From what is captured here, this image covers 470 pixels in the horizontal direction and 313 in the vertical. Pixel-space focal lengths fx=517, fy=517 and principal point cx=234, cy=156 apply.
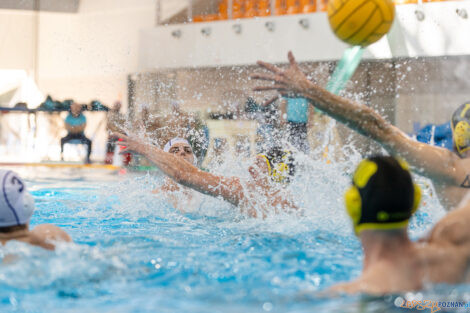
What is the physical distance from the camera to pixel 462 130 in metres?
2.91

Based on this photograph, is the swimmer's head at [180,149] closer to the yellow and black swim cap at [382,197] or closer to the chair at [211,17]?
the yellow and black swim cap at [382,197]

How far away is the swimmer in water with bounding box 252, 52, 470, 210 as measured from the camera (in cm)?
261

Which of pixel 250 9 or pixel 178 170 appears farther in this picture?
pixel 250 9

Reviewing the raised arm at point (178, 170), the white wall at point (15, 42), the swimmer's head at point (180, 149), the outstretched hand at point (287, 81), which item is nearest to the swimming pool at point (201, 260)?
the raised arm at point (178, 170)

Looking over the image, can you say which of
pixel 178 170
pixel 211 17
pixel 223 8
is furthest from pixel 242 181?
pixel 223 8

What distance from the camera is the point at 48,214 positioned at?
458cm

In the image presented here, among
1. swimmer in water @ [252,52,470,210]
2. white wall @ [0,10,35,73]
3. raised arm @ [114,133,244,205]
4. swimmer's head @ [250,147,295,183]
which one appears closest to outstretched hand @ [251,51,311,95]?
swimmer in water @ [252,52,470,210]

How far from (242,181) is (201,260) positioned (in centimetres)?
127

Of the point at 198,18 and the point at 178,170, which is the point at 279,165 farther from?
the point at 198,18

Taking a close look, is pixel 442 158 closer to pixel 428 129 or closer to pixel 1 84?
pixel 428 129

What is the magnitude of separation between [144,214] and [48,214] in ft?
2.95

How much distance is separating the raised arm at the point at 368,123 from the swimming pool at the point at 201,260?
559 mm

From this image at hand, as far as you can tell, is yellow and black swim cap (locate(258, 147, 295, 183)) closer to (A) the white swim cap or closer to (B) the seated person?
(A) the white swim cap

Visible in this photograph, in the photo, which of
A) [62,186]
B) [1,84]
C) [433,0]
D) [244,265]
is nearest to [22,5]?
[1,84]
